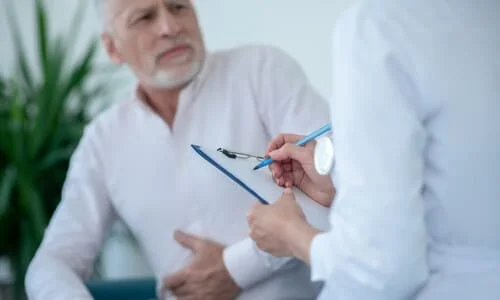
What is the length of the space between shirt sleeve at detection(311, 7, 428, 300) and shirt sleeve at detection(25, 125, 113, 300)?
0.93 metres

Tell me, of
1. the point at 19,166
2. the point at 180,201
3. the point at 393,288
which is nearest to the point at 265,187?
the point at 393,288

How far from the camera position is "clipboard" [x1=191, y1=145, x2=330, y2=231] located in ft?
4.39

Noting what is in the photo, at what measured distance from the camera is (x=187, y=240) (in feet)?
6.04

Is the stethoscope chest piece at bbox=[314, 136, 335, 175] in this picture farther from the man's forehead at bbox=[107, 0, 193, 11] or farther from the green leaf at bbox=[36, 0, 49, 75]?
the green leaf at bbox=[36, 0, 49, 75]

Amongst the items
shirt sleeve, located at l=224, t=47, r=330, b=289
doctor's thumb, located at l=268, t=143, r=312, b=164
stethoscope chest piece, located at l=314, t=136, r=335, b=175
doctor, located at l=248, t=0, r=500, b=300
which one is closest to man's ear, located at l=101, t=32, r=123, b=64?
shirt sleeve, located at l=224, t=47, r=330, b=289

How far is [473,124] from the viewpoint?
98 cm

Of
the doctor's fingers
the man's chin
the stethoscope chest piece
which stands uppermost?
the stethoscope chest piece

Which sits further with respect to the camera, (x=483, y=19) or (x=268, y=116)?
(x=268, y=116)

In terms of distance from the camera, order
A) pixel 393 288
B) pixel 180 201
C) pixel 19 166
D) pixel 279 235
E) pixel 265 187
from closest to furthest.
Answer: pixel 393 288 < pixel 279 235 < pixel 265 187 < pixel 180 201 < pixel 19 166

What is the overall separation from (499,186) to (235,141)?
0.95m

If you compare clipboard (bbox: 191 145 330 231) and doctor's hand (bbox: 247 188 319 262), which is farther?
clipboard (bbox: 191 145 330 231)

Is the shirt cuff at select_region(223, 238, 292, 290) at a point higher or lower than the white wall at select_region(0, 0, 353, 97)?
lower

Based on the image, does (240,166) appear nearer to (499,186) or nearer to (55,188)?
(499,186)

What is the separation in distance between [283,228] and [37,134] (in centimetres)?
191
